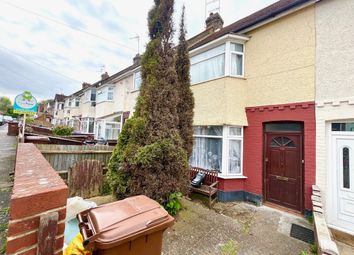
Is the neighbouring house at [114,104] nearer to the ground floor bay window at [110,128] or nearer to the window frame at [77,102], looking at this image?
the ground floor bay window at [110,128]

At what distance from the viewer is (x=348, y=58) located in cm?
526

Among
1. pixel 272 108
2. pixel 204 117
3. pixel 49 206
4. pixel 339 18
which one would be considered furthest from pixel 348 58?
pixel 49 206

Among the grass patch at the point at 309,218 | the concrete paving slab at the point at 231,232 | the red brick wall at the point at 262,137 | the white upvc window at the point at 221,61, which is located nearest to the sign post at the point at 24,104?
the white upvc window at the point at 221,61

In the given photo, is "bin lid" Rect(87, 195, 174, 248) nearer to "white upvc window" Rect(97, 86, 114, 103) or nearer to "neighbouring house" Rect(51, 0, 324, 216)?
"neighbouring house" Rect(51, 0, 324, 216)

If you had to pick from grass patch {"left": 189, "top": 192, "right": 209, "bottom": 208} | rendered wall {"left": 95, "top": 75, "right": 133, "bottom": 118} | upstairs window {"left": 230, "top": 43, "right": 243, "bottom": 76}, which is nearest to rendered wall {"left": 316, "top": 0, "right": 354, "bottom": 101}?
upstairs window {"left": 230, "top": 43, "right": 243, "bottom": 76}

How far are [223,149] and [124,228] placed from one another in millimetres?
6085

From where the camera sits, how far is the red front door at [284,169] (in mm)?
6258

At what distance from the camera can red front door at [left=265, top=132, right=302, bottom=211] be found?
20.5 feet

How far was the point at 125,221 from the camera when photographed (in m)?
1.92

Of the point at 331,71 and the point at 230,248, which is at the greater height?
the point at 331,71

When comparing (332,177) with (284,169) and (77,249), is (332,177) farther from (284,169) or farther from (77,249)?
(77,249)

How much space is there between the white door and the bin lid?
575cm

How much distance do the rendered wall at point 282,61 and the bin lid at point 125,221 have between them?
20.4 feet

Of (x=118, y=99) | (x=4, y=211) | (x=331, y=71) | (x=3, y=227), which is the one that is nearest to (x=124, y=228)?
(x=3, y=227)
